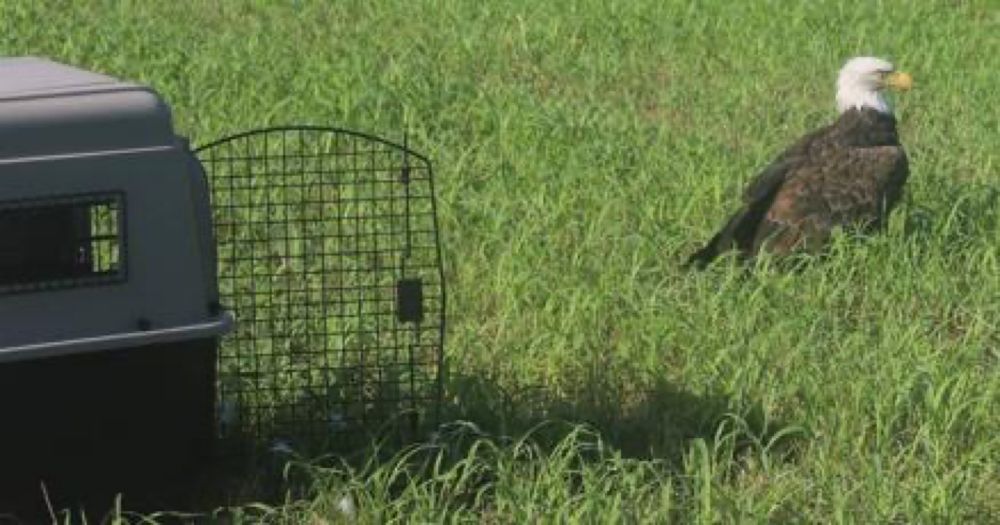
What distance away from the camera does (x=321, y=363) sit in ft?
16.2

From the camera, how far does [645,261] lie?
618 centimetres

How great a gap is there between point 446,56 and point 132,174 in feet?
23.1

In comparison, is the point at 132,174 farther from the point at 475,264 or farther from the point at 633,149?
the point at 633,149

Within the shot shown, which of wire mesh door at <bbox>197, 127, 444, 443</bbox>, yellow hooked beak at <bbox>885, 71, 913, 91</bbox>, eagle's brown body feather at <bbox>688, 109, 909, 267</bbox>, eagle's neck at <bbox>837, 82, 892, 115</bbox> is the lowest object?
wire mesh door at <bbox>197, 127, 444, 443</bbox>

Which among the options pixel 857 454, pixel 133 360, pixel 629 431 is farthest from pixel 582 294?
pixel 133 360

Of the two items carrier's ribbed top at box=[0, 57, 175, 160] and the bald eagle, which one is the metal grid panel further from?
the bald eagle

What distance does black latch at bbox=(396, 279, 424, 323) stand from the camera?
427 centimetres

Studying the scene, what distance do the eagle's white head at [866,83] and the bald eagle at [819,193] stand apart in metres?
0.28

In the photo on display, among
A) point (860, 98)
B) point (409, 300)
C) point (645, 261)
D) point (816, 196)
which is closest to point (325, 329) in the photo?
point (409, 300)

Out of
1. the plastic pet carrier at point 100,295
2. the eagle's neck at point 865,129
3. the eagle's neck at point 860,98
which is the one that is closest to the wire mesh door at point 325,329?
the plastic pet carrier at point 100,295

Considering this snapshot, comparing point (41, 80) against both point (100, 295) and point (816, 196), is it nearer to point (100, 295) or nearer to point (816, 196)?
point (100, 295)

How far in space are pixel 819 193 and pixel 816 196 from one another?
2 centimetres

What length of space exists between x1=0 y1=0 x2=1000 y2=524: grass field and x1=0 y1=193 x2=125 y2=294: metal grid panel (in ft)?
2.35

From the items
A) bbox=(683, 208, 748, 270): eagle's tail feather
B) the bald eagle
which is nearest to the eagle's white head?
the bald eagle
